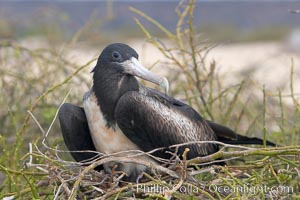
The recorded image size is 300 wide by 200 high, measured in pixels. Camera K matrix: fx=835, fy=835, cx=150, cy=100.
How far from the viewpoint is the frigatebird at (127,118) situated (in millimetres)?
3699

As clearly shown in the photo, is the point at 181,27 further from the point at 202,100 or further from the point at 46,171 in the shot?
the point at 46,171

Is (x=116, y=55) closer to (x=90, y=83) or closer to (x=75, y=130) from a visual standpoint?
(x=75, y=130)

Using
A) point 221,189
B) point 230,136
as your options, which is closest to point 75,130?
point 230,136

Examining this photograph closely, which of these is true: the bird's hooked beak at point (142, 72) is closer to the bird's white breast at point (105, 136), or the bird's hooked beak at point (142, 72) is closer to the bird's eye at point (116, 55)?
the bird's eye at point (116, 55)

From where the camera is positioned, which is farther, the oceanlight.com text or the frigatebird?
the frigatebird

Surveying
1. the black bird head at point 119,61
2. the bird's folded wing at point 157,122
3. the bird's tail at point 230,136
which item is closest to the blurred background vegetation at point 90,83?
the black bird head at point 119,61

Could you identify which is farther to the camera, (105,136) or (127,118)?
(105,136)

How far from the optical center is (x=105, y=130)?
12.4 ft

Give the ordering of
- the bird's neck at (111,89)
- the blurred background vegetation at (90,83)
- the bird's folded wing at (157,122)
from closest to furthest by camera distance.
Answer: the bird's folded wing at (157,122)
the bird's neck at (111,89)
the blurred background vegetation at (90,83)

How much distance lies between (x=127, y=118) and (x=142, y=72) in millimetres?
238

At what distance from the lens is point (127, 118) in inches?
145

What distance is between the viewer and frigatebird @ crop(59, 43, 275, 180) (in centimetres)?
370

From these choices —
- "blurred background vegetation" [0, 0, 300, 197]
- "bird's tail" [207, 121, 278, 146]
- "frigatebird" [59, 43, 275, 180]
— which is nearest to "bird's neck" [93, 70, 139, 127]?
"frigatebird" [59, 43, 275, 180]

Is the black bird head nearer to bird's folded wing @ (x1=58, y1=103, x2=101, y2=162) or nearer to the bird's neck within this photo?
the bird's neck
